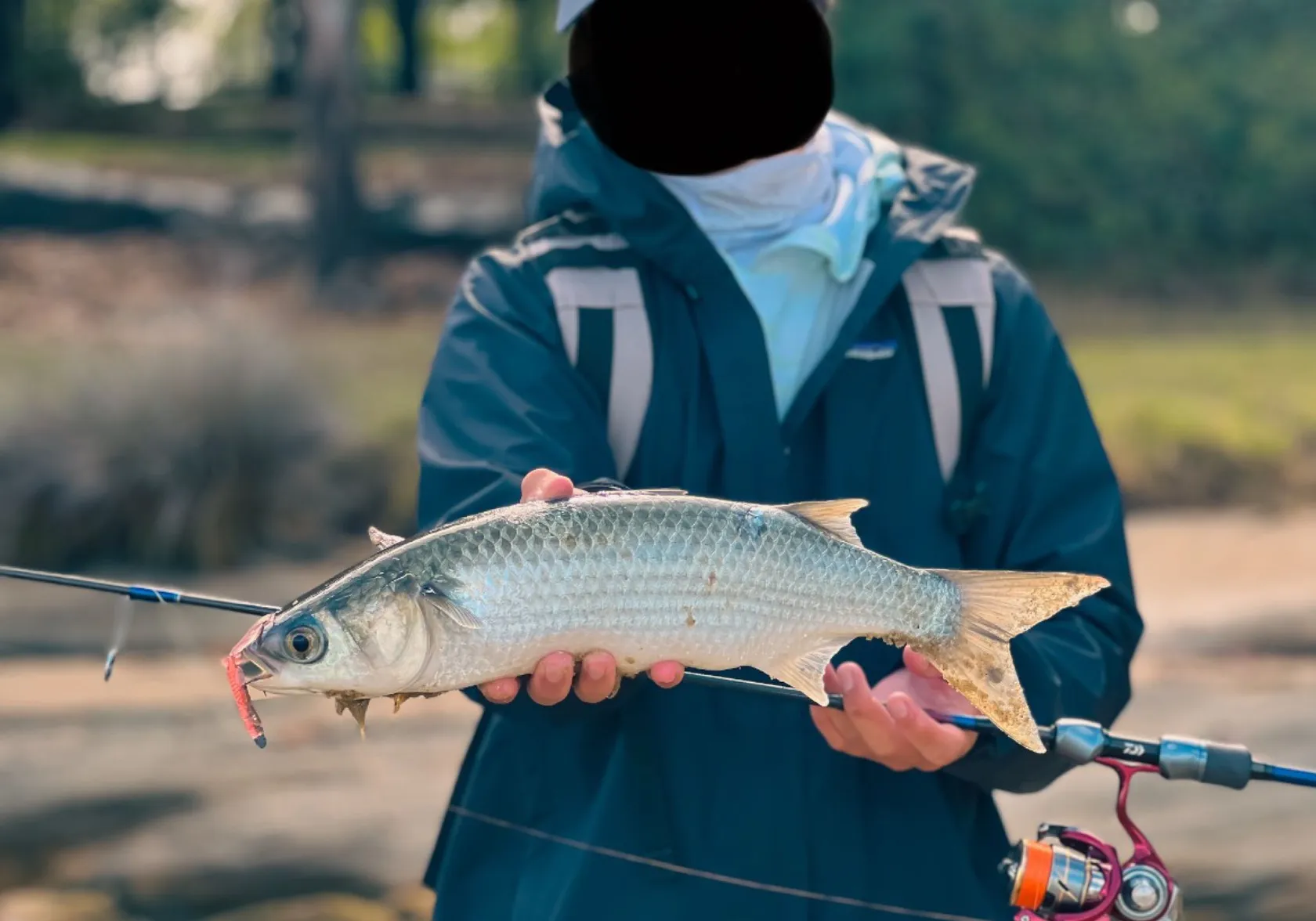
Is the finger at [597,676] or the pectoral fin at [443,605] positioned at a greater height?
the pectoral fin at [443,605]

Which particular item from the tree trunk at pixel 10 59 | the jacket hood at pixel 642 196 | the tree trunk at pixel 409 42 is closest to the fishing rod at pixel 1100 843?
the jacket hood at pixel 642 196

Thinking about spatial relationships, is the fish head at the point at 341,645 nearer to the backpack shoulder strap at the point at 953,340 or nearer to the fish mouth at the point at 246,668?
the fish mouth at the point at 246,668

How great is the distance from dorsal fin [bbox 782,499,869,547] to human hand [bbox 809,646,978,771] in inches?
7.7

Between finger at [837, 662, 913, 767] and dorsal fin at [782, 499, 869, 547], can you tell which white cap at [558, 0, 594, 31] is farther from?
finger at [837, 662, 913, 767]

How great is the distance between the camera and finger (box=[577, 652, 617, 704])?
6.30 feet

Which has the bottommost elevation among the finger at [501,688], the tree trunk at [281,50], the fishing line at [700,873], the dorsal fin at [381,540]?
the tree trunk at [281,50]

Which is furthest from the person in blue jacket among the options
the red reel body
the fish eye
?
the fish eye

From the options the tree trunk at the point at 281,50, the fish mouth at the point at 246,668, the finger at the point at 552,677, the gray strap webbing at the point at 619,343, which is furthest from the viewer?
the tree trunk at the point at 281,50

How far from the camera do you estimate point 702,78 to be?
228 centimetres

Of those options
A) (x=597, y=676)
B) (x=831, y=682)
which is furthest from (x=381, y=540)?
(x=831, y=682)

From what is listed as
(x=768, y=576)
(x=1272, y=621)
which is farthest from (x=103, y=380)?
(x=768, y=576)

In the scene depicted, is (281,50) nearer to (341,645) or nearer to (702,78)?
(702,78)

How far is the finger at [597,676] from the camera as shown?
1919 mm

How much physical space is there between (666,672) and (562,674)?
0.12m
